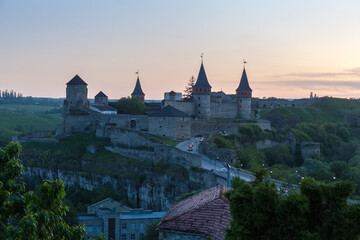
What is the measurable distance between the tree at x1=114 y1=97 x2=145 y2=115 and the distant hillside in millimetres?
25656

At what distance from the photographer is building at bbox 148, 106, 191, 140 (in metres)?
Result: 51.2

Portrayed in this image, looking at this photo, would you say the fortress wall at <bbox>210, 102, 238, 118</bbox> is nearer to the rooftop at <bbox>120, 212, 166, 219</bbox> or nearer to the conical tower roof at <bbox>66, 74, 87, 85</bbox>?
→ the conical tower roof at <bbox>66, 74, 87, 85</bbox>

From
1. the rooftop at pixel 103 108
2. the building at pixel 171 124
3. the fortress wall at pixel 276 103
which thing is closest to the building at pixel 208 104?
the rooftop at pixel 103 108

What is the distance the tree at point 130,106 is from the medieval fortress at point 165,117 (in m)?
1.58

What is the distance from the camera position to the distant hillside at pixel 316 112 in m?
81.8

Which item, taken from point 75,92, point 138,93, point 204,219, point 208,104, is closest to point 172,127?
point 208,104

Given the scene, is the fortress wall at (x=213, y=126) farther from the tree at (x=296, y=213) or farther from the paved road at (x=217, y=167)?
the tree at (x=296, y=213)

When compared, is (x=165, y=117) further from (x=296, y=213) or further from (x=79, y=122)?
(x=296, y=213)

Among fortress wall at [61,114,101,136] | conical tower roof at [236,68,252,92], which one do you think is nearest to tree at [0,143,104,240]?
fortress wall at [61,114,101,136]

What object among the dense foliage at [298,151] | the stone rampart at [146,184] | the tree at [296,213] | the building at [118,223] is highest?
the tree at [296,213]

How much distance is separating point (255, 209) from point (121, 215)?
29524mm

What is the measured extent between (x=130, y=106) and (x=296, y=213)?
52940 mm

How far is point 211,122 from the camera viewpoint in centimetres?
5753

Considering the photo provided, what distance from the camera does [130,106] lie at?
65.1 meters
